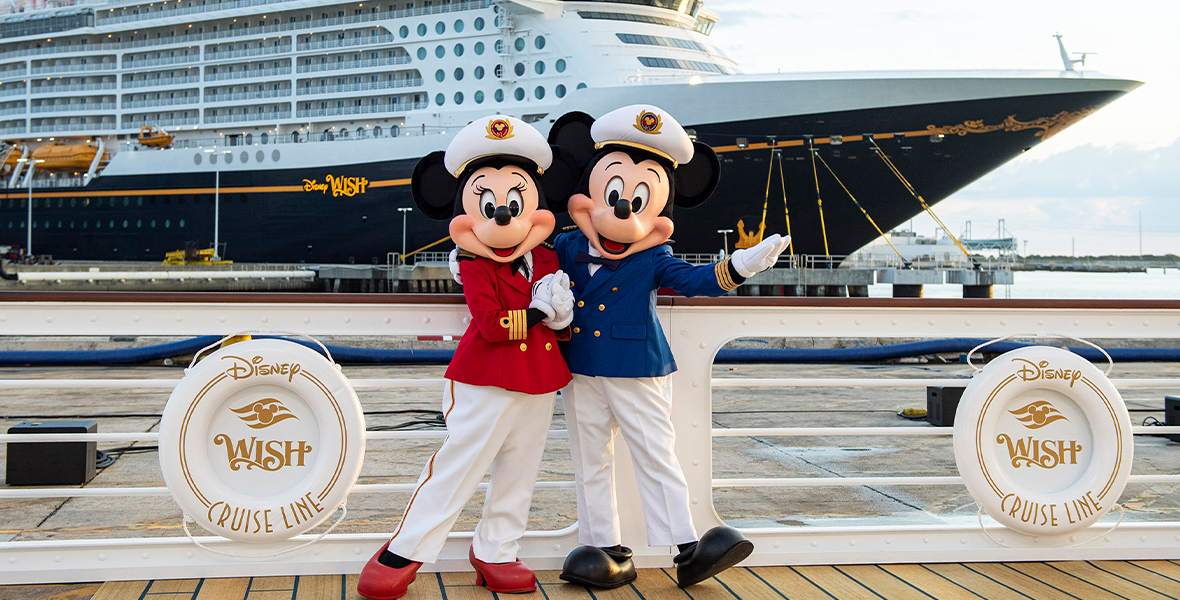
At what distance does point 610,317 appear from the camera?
93.9 inches

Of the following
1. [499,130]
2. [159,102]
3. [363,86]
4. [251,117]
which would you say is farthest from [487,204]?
[159,102]

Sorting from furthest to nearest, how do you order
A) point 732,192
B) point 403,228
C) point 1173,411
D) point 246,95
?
1. point 246,95
2. point 403,228
3. point 732,192
4. point 1173,411

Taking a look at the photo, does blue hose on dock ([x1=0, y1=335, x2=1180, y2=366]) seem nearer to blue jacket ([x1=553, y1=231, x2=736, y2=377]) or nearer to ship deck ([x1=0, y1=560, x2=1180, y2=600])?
ship deck ([x1=0, y1=560, x2=1180, y2=600])

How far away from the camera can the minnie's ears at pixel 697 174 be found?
8.89 ft

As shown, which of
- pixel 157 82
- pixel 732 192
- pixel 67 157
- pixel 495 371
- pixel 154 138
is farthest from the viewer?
pixel 157 82

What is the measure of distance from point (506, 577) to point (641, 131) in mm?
1239

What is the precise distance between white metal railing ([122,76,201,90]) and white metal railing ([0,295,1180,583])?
23.9 metres

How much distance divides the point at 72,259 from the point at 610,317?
83.3 feet

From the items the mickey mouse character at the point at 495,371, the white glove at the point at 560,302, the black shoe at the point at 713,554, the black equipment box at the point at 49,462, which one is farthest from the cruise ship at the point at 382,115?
the black shoe at the point at 713,554

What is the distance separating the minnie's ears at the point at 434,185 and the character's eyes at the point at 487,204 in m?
0.19

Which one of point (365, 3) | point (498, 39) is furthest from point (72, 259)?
point (498, 39)

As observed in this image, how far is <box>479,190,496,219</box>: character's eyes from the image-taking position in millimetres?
2383

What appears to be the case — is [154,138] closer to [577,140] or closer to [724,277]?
[577,140]

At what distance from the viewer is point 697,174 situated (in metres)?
2.71
